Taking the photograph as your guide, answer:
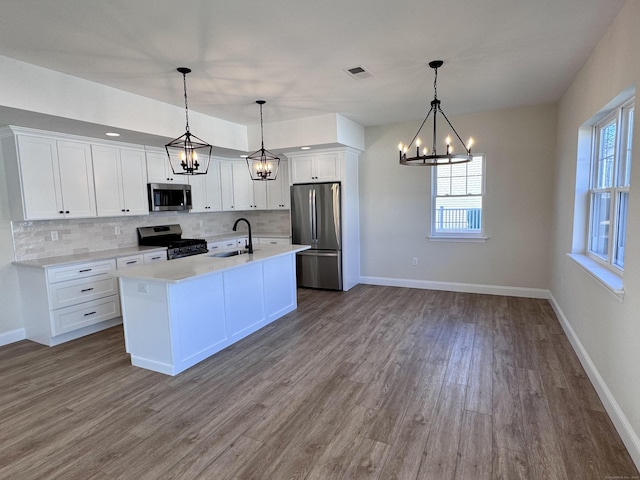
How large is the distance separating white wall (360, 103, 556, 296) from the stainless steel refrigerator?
2.37ft

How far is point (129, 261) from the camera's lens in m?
4.54

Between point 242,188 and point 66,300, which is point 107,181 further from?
point 242,188

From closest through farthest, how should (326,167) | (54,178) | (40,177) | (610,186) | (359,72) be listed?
(610,186), (359,72), (40,177), (54,178), (326,167)

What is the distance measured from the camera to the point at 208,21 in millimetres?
2510

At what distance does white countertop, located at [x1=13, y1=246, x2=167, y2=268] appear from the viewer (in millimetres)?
3820

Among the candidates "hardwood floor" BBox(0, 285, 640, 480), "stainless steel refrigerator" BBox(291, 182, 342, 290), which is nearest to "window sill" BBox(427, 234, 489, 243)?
"stainless steel refrigerator" BBox(291, 182, 342, 290)

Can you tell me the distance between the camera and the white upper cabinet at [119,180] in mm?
4484

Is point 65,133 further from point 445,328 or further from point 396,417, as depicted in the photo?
point 445,328

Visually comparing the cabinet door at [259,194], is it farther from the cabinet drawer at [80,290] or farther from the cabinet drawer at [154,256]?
the cabinet drawer at [80,290]

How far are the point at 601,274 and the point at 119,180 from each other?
542 cm

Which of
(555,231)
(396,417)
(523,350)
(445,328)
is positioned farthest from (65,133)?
(555,231)

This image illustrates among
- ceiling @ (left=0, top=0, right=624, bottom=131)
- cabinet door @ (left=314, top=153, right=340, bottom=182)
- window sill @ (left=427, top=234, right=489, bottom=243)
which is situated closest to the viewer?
ceiling @ (left=0, top=0, right=624, bottom=131)

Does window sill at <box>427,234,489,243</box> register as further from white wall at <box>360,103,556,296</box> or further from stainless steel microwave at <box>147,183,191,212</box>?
stainless steel microwave at <box>147,183,191,212</box>

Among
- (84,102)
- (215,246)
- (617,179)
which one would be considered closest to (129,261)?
(215,246)
